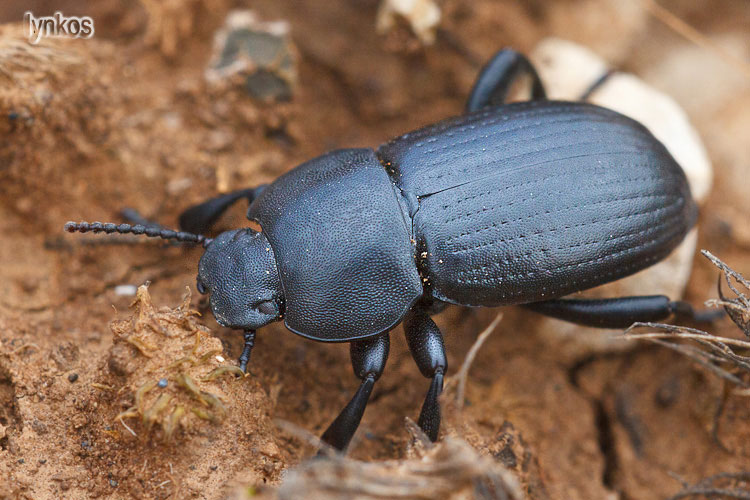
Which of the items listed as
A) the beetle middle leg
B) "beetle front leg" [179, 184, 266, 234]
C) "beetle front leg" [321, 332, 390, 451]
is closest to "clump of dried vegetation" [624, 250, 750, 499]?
the beetle middle leg

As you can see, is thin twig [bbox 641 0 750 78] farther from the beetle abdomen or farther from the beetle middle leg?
the beetle middle leg

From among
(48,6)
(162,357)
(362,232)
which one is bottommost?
(162,357)

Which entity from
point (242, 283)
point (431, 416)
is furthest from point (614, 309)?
point (242, 283)

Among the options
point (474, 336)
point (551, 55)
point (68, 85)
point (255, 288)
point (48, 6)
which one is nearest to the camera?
point (255, 288)

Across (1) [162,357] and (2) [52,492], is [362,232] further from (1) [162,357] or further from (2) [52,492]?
(2) [52,492]

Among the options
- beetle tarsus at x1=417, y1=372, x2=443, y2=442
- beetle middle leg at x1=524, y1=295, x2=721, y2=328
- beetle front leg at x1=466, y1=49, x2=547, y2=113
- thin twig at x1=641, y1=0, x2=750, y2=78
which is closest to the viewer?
beetle tarsus at x1=417, y1=372, x2=443, y2=442

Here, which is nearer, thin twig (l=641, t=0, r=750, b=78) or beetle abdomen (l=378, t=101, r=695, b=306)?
beetle abdomen (l=378, t=101, r=695, b=306)

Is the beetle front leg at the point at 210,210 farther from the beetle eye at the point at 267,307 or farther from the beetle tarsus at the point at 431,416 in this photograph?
the beetle tarsus at the point at 431,416

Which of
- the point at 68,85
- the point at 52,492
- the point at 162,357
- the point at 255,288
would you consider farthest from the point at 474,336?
the point at 68,85
